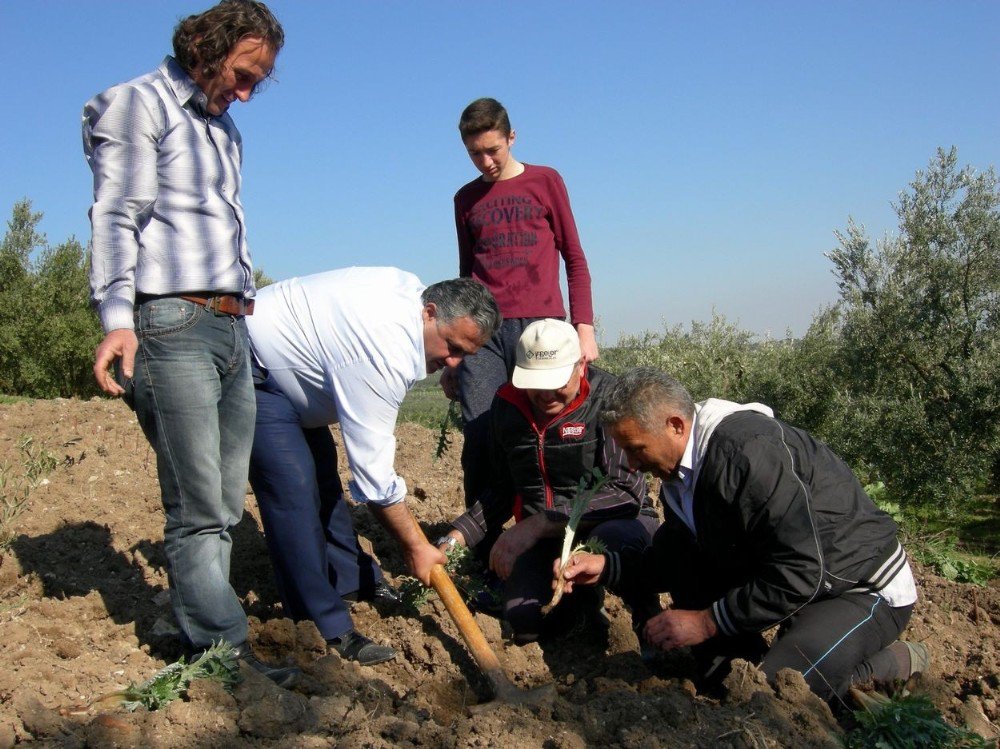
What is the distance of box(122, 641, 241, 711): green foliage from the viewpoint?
290 cm

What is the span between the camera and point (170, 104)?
303cm

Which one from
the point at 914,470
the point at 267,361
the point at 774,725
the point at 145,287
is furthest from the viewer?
the point at 914,470

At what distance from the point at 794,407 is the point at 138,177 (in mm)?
6476

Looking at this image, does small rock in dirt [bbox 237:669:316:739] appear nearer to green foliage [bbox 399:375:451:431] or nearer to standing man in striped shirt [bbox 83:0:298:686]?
standing man in striped shirt [bbox 83:0:298:686]

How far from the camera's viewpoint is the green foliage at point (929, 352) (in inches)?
268

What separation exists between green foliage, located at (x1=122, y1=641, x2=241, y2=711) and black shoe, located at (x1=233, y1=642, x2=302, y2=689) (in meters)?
0.07

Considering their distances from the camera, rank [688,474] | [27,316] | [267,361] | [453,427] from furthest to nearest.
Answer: [27,316], [453,427], [267,361], [688,474]

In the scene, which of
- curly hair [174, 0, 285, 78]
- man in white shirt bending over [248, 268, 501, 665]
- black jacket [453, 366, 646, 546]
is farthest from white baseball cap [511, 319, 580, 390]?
curly hair [174, 0, 285, 78]

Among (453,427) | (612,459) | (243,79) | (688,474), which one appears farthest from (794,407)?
(243,79)

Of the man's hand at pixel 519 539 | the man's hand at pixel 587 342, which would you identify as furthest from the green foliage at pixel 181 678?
the man's hand at pixel 587 342

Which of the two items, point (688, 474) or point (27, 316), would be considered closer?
point (688, 474)

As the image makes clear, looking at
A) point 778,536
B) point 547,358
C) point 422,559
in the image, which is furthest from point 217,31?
point 778,536

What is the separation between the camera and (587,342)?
15.8 feet

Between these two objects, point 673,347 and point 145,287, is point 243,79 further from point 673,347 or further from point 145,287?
point 673,347
